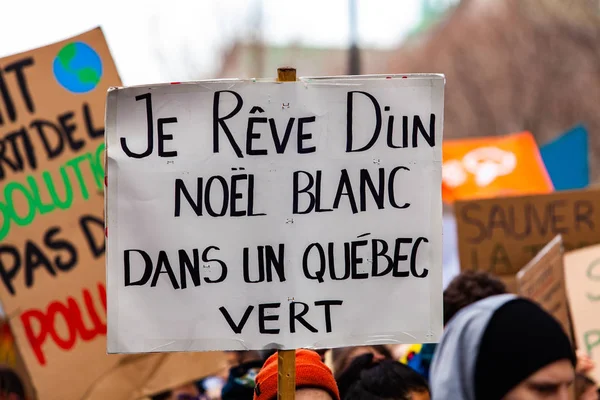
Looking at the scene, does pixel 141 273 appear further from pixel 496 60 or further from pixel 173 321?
pixel 496 60

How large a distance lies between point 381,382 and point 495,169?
4800 millimetres

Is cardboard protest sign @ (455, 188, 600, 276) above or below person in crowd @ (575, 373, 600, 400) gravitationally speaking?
above

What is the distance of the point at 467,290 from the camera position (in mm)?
4582

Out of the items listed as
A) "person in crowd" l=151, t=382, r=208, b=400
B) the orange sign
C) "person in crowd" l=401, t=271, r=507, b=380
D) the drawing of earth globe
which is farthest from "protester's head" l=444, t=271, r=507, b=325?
the orange sign

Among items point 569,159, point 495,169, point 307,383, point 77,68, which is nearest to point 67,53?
point 77,68

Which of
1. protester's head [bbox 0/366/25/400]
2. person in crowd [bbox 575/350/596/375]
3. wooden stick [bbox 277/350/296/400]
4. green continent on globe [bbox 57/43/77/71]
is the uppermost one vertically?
green continent on globe [bbox 57/43/77/71]

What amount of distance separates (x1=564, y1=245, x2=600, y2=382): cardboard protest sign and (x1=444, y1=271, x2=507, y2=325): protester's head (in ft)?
2.18

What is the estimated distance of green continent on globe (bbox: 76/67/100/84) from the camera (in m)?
4.63

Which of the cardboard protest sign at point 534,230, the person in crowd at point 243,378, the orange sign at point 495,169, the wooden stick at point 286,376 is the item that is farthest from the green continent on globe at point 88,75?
the orange sign at point 495,169

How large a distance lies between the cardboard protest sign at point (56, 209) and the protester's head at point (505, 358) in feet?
5.00

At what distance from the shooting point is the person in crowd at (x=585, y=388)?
4906mm

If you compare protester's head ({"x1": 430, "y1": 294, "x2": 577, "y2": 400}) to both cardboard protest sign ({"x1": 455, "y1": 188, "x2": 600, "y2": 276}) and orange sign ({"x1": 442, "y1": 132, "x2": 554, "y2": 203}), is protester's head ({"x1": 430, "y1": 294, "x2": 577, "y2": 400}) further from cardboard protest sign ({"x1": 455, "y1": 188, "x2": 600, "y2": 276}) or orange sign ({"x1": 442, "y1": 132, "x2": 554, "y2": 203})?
orange sign ({"x1": 442, "y1": 132, "x2": 554, "y2": 203})

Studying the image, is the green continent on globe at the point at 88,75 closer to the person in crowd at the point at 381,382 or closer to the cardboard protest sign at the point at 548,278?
the person in crowd at the point at 381,382

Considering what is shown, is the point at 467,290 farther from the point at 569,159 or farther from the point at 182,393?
the point at 569,159
